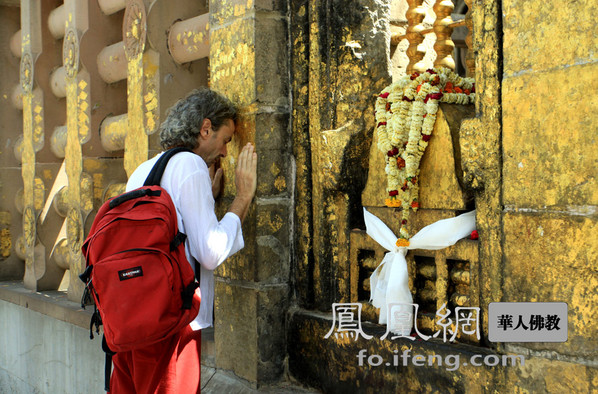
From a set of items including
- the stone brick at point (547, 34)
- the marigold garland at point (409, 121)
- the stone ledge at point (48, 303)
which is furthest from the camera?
the stone ledge at point (48, 303)

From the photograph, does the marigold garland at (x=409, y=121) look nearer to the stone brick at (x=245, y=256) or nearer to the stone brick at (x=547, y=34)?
the stone brick at (x=547, y=34)

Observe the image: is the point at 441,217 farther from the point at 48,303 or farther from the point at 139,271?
the point at 48,303

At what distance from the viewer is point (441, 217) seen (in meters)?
2.65

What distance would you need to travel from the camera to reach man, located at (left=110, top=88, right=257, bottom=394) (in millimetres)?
2557

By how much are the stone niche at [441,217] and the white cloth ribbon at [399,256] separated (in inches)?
1.5

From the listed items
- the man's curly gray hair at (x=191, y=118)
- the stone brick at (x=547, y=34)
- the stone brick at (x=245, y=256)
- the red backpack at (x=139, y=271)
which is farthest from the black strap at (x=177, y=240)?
the stone brick at (x=547, y=34)

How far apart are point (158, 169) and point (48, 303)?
268cm

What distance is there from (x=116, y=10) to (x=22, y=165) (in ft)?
6.17

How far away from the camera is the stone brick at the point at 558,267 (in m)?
2.04

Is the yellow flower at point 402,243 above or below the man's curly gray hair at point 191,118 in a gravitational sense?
below

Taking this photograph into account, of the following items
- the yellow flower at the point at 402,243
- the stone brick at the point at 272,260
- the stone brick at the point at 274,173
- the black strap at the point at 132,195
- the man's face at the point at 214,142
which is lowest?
the stone brick at the point at 272,260

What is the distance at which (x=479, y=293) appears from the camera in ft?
8.20

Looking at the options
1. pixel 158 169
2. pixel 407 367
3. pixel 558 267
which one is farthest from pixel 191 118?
pixel 558 267

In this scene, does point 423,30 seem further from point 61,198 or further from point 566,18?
point 61,198
